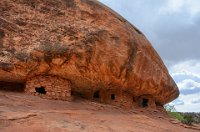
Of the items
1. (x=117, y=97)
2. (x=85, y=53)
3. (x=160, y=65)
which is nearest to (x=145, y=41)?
(x=160, y=65)

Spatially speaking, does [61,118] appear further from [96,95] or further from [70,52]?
[96,95]

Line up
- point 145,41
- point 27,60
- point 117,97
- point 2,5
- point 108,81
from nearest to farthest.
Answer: point 27,60, point 2,5, point 108,81, point 117,97, point 145,41

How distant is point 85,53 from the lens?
1117cm

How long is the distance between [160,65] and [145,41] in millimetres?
1381

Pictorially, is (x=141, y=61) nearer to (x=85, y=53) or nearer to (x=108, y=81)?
(x=108, y=81)

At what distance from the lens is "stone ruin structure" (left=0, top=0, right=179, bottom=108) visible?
35.3ft

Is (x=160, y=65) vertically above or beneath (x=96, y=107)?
above

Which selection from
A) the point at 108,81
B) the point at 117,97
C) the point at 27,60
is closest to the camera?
the point at 27,60

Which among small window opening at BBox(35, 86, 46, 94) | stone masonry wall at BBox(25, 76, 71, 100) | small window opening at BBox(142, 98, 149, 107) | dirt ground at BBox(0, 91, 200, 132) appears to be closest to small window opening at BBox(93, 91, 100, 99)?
dirt ground at BBox(0, 91, 200, 132)

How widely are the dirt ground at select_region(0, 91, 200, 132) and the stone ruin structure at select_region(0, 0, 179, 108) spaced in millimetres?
791

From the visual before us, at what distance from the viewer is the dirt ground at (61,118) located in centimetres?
764

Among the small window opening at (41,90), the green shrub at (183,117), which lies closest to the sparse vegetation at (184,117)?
the green shrub at (183,117)

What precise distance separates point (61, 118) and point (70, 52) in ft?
10.1

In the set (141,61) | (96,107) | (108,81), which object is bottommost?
(96,107)
